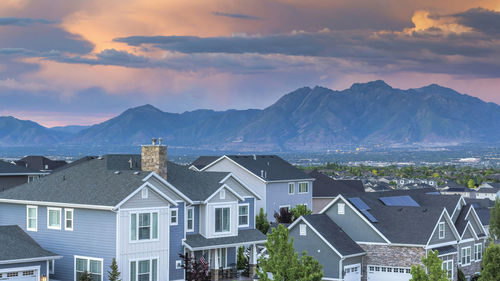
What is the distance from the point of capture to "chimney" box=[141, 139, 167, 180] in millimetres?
46312

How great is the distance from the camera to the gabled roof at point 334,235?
50062 mm

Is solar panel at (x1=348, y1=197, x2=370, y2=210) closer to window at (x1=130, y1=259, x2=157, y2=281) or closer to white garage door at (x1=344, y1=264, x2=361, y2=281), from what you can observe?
white garage door at (x1=344, y1=264, x2=361, y2=281)

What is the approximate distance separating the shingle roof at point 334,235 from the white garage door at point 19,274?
18.4 m

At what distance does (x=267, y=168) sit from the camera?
256 ft

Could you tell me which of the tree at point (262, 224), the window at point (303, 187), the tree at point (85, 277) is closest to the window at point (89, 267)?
the tree at point (85, 277)

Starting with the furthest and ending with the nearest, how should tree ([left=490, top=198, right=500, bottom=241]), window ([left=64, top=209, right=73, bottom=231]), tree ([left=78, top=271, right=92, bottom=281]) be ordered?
tree ([left=490, top=198, right=500, bottom=241]) → window ([left=64, top=209, right=73, bottom=231]) → tree ([left=78, top=271, right=92, bottom=281])

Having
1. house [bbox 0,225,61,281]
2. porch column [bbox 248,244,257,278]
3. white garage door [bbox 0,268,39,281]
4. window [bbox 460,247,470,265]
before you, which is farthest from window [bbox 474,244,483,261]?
white garage door [bbox 0,268,39,281]

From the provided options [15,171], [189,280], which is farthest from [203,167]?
[189,280]

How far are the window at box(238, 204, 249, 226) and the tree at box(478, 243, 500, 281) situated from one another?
49.9 feet

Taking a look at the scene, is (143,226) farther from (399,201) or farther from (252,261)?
(399,201)

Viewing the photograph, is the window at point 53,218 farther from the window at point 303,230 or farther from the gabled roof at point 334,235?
the window at point 303,230

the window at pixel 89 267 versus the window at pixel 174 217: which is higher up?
the window at pixel 174 217

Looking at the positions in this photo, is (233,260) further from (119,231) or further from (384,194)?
(384,194)

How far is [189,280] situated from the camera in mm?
43750
